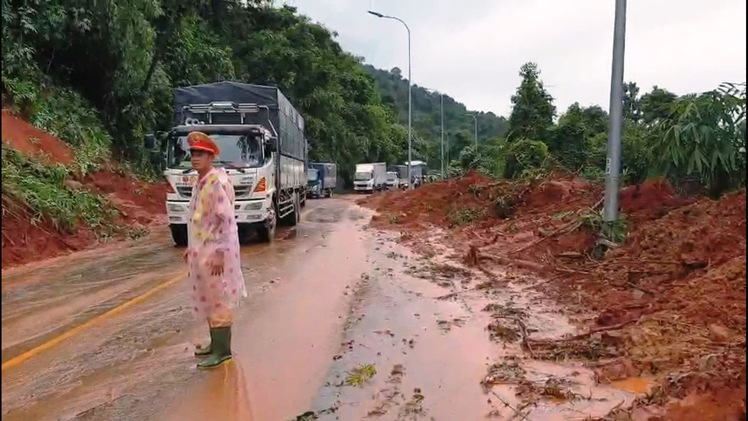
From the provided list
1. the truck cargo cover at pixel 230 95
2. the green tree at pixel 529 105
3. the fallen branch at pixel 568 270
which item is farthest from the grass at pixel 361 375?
the green tree at pixel 529 105

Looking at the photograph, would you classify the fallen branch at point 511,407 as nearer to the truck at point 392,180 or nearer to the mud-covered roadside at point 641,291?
the mud-covered roadside at point 641,291

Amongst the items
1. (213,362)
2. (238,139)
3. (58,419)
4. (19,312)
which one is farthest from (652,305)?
(238,139)

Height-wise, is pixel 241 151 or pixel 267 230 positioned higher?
pixel 241 151

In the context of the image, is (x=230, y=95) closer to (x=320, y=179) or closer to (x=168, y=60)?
(x=168, y=60)

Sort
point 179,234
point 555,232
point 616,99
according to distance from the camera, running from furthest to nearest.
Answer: point 179,234
point 555,232
point 616,99

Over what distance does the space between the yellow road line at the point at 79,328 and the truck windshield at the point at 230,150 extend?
447cm

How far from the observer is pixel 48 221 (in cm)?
1398

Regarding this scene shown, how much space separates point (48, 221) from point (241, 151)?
4278mm

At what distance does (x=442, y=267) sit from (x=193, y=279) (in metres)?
6.36

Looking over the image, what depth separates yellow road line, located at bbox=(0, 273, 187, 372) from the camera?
5798mm

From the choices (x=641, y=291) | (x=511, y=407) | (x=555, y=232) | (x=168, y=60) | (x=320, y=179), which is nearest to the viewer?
(x=511, y=407)

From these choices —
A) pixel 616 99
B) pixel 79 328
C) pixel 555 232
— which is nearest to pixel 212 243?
pixel 79 328

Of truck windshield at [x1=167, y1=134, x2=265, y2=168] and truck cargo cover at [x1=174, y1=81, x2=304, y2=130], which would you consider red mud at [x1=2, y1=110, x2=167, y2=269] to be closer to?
truck windshield at [x1=167, y1=134, x2=265, y2=168]

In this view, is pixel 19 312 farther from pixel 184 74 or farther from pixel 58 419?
pixel 184 74
